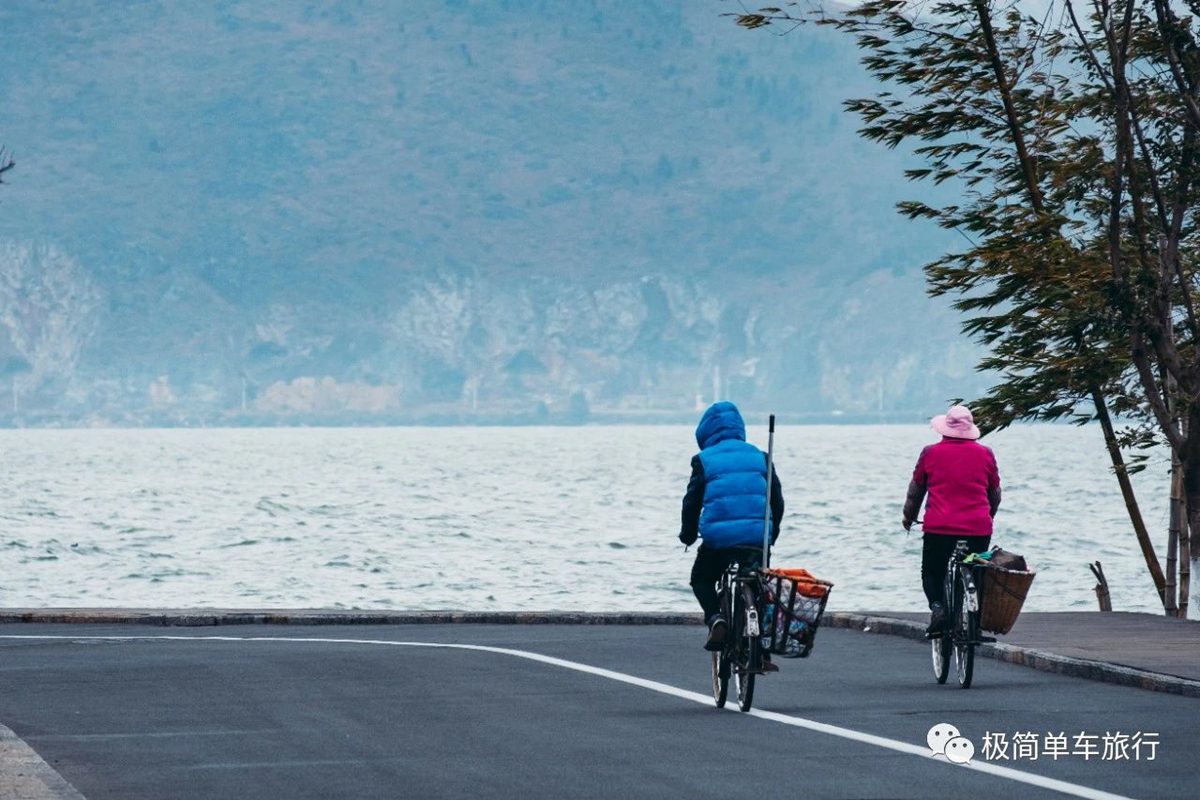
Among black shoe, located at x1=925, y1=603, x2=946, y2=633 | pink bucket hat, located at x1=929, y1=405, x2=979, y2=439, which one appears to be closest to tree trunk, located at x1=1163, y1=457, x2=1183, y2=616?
pink bucket hat, located at x1=929, y1=405, x2=979, y2=439

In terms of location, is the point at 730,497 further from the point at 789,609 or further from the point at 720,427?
the point at 789,609

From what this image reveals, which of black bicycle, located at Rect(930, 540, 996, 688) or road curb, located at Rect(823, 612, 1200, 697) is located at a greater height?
black bicycle, located at Rect(930, 540, 996, 688)

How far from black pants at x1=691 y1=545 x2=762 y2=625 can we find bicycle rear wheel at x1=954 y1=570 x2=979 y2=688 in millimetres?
1998

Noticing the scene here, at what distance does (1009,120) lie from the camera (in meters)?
23.5

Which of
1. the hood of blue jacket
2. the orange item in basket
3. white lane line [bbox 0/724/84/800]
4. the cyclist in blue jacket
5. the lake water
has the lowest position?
the lake water

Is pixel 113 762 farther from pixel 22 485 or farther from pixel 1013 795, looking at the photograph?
pixel 22 485

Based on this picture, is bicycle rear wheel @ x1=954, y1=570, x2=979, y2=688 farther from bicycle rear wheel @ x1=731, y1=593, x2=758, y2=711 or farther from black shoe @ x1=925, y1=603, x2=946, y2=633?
bicycle rear wheel @ x1=731, y1=593, x2=758, y2=711

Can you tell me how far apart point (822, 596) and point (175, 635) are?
9.81 meters

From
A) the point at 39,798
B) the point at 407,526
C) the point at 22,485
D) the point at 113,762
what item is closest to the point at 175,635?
the point at 113,762

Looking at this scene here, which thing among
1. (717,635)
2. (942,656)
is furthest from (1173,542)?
(717,635)

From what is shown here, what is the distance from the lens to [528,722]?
12.9 m

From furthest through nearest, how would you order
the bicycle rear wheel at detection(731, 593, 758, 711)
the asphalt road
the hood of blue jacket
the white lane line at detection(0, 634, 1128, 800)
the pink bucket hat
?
the pink bucket hat → the hood of blue jacket → the bicycle rear wheel at detection(731, 593, 758, 711) → the asphalt road → the white lane line at detection(0, 634, 1128, 800)

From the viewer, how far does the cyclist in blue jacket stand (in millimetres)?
13766

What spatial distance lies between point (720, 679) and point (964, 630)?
2159mm
